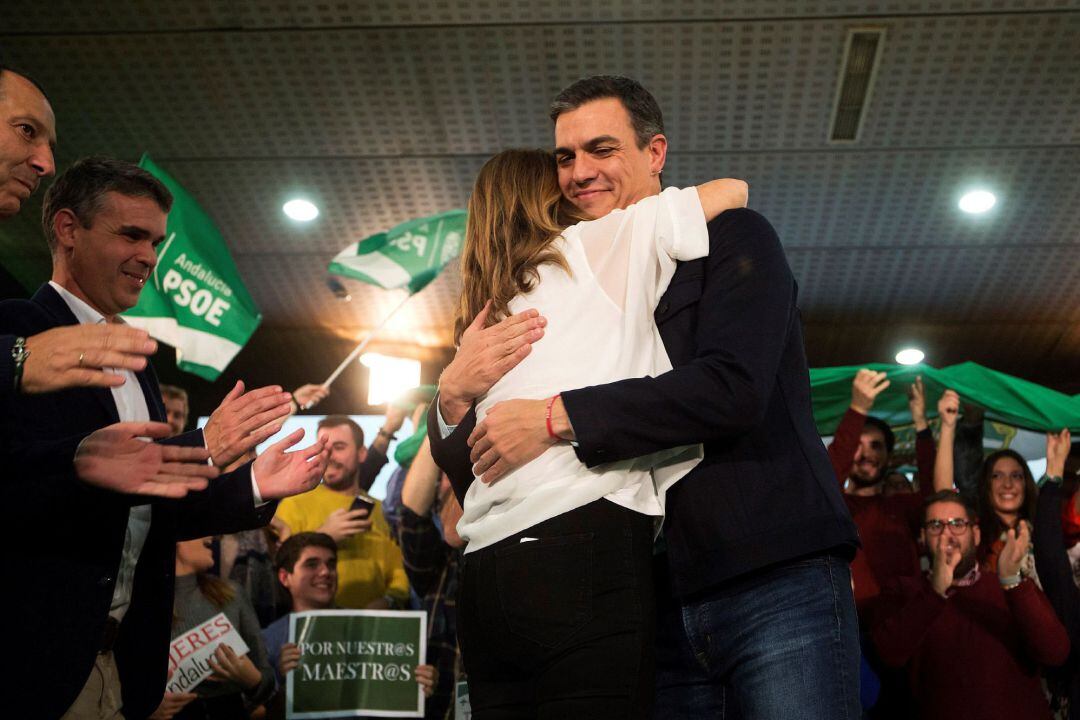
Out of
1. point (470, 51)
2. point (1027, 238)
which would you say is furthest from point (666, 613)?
point (1027, 238)

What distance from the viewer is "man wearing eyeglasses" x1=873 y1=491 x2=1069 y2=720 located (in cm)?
324

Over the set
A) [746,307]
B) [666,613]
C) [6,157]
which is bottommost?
[666,613]

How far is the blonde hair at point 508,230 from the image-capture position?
1.52 meters

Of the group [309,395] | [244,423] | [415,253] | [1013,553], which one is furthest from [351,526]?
[1013,553]

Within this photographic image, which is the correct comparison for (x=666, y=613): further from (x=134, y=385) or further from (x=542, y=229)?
(x=134, y=385)

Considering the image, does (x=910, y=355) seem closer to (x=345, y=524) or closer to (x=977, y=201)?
(x=977, y=201)

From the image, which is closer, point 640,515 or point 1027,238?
point 640,515

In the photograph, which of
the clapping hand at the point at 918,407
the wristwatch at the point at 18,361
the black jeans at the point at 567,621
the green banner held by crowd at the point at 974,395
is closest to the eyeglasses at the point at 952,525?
the clapping hand at the point at 918,407

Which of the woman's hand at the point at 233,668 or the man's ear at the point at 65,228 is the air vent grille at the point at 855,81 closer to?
the man's ear at the point at 65,228

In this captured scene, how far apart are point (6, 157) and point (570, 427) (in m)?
1.28

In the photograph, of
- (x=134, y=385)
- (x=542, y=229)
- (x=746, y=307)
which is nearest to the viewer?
(x=746, y=307)

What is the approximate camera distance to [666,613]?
146 cm

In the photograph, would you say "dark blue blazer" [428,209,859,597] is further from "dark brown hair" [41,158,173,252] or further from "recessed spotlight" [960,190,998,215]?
"recessed spotlight" [960,190,998,215]

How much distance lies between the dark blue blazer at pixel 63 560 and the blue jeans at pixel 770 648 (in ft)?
3.08
